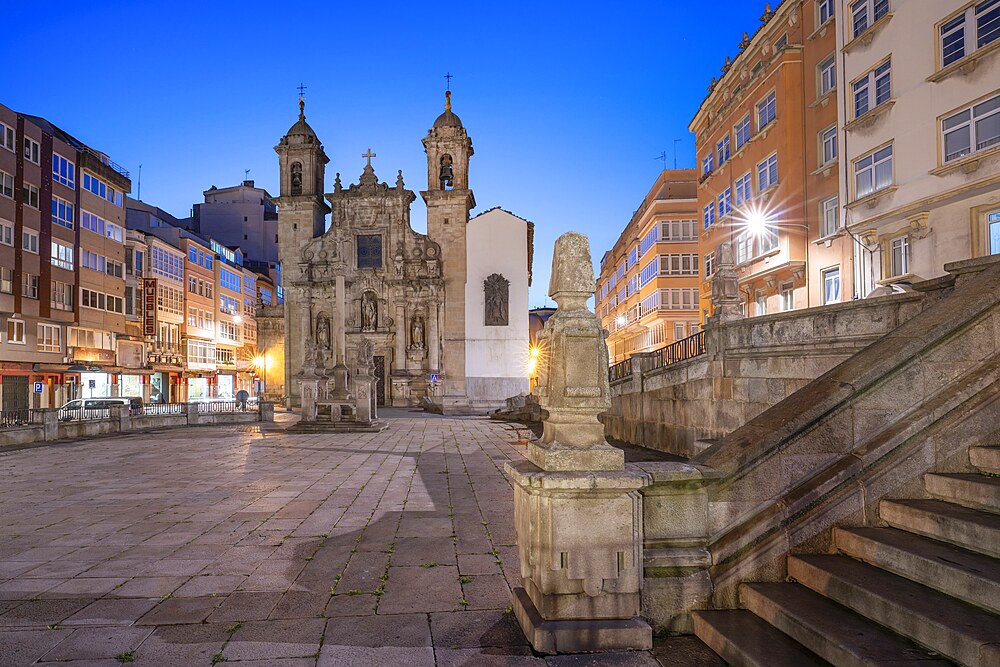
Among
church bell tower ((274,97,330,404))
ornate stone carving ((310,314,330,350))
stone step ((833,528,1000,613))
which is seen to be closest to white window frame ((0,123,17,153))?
church bell tower ((274,97,330,404))

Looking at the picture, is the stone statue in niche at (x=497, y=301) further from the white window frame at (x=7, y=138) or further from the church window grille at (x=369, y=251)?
the white window frame at (x=7, y=138)

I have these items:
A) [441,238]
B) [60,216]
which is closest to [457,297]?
[441,238]

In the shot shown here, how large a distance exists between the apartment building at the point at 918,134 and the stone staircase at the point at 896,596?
1006 cm

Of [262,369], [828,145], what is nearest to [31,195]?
[262,369]

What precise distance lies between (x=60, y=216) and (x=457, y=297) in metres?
25.0

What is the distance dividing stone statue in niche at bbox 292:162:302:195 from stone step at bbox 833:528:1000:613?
157ft

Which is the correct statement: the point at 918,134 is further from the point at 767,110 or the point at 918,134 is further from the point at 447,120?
the point at 447,120

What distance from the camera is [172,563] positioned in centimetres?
611

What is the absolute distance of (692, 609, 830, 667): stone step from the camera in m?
3.61

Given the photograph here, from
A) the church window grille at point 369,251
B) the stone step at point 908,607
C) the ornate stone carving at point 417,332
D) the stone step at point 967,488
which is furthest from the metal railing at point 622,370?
the church window grille at point 369,251

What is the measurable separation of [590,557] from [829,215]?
→ 67.9ft

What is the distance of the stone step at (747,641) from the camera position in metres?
3.61

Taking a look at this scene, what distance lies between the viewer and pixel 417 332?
4372cm

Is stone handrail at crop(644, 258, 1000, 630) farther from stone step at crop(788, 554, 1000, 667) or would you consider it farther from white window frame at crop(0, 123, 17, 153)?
white window frame at crop(0, 123, 17, 153)
